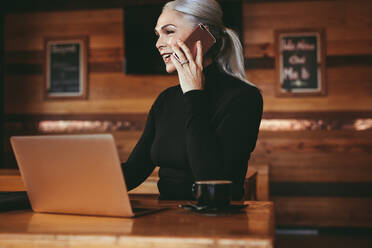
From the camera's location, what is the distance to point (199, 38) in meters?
1.46

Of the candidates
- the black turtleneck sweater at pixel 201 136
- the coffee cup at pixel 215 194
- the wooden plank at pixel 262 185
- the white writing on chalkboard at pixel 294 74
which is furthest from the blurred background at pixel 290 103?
the coffee cup at pixel 215 194

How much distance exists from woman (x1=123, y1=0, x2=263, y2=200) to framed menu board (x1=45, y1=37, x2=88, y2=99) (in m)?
2.79

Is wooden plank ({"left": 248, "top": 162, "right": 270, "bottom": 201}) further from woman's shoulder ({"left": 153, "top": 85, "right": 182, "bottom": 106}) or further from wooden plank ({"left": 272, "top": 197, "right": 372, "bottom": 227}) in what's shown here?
woman's shoulder ({"left": 153, "top": 85, "right": 182, "bottom": 106})

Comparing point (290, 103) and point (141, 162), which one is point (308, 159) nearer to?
point (290, 103)

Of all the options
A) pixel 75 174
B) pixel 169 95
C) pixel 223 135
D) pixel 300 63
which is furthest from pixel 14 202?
pixel 300 63

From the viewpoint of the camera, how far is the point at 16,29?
4.46 metres

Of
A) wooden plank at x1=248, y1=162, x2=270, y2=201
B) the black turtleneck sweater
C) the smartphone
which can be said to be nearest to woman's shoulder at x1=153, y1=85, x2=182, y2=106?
the black turtleneck sweater

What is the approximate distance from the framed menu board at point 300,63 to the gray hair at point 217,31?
248 centimetres

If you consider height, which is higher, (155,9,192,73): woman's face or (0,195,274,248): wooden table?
(155,9,192,73): woman's face

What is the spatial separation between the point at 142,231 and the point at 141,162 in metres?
0.85

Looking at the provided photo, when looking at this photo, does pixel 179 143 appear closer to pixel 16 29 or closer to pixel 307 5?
pixel 307 5

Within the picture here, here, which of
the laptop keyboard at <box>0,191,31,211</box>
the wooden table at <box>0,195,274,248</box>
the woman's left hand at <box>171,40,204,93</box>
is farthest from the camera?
the woman's left hand at <box>171,40,204,93</box>

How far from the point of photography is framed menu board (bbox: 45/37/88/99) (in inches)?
170

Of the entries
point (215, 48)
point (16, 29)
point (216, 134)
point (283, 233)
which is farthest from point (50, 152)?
point (16, 29)
